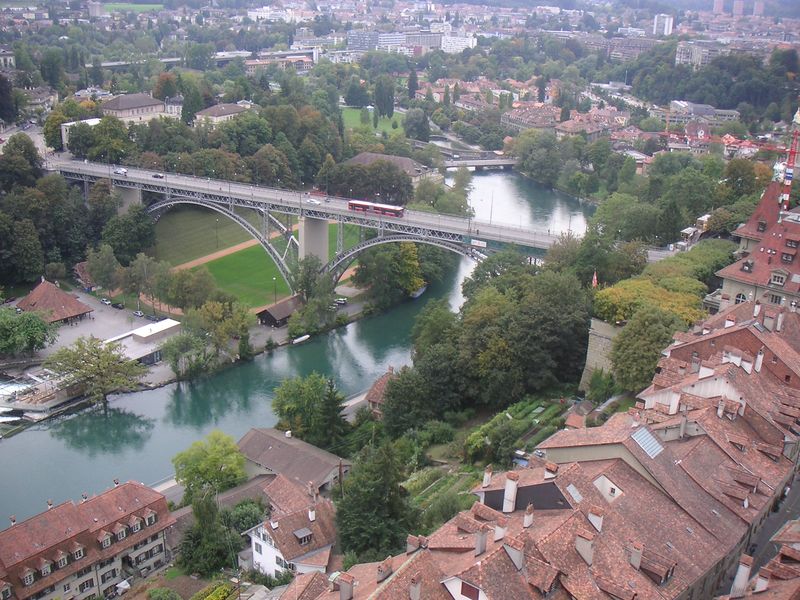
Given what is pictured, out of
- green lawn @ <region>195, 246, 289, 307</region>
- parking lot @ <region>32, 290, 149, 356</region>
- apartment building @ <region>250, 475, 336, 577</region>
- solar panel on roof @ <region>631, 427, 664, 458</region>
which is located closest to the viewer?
solar panel on roof @ <region>631, 427, 664, 458</region>

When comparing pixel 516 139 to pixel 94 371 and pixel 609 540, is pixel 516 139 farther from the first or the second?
pixel 609 540

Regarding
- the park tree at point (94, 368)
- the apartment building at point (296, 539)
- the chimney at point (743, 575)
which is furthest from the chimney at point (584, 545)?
the park tree at point (94, 368)

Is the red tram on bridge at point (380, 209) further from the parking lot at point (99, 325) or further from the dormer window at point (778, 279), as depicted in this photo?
the dormer window at point (778, 279)

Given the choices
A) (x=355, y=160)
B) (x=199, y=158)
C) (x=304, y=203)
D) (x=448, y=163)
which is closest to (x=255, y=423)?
(x=304, y=203)

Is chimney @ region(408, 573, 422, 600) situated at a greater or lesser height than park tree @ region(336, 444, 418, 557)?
greater

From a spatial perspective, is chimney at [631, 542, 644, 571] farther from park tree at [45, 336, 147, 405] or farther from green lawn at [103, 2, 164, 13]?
green lawn at [103, 2, 164, 13]

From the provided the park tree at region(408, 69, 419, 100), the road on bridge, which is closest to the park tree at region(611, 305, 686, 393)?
the road on bridge

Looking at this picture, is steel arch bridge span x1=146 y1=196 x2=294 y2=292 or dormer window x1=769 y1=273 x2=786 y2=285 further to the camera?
steel arch bridge span x1=146 y1=196 x2=294 y2=292
